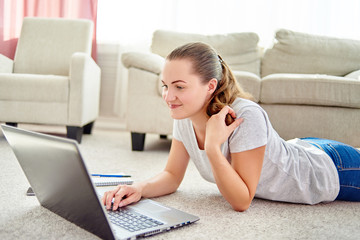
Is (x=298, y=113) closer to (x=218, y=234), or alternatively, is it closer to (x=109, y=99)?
(x=218, y=234)

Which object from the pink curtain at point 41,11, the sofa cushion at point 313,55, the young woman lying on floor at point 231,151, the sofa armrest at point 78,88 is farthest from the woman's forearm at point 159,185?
the pink curtain at point 41,11

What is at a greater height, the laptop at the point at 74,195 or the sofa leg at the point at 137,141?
the laptop at the point at 74,195

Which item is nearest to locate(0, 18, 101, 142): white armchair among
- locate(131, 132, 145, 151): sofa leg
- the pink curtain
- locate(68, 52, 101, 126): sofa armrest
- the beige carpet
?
locate(68, 52, 101, 126): sofa armrest

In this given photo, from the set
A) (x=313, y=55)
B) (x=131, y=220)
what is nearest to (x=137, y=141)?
(x=131, y=220)

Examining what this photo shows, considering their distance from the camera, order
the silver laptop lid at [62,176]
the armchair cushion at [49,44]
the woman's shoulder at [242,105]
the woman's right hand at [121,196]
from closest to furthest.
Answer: the silver laptop lid at [62,176]
the woman's right hand at [121,196]
the woman's shoulder at [242,105]
the armchair cushion at [49,44]

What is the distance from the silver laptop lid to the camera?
73cm

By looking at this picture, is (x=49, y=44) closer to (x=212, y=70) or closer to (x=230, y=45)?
(x=230, y=45)

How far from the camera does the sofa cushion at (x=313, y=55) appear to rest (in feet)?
9.65

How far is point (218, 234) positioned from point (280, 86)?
1504 millimetres

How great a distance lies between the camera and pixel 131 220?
0.99m

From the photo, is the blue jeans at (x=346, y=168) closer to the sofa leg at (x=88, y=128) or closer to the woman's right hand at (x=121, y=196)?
the woman's right hand at (x=121, y=196)

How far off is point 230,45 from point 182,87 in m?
2.07

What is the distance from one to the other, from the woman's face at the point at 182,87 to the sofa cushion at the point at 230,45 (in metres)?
1.96

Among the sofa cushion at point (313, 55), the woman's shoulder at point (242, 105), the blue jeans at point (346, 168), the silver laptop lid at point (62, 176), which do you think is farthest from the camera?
the sofa cushion at point (313, 55)
